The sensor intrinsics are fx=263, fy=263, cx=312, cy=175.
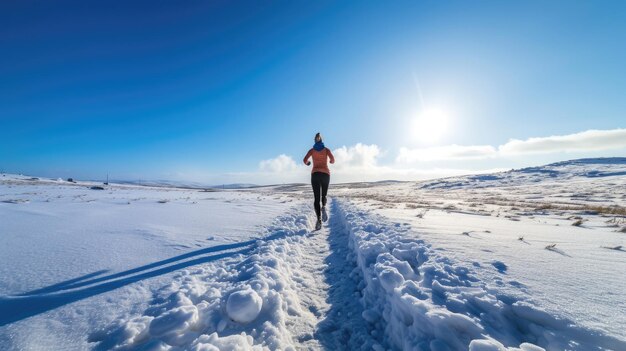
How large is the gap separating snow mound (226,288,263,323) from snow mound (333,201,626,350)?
132cm

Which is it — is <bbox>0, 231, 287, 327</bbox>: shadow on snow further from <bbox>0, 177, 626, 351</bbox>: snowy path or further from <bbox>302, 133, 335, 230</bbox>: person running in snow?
<bbox>302, 133, 335, 230</bbox>: person running in snow

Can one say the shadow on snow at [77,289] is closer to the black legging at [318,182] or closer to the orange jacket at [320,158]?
the black legging at [318,182]

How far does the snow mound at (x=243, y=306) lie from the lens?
2.75m

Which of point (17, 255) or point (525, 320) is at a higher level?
point (17, 255)

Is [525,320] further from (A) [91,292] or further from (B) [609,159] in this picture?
(B) [609,159]

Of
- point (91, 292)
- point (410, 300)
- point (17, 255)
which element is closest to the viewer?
point (410, 300)

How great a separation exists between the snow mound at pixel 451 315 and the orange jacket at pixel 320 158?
4903 mm

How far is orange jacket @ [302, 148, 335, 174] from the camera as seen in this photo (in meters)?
8.56

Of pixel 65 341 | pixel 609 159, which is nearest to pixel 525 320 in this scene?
pixel 65 341

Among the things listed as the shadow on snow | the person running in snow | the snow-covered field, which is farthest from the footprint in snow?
the person running in snow

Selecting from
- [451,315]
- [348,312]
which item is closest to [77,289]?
[348,312]

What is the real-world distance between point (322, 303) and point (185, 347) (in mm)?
1889

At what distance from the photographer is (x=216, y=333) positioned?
7.86 feet

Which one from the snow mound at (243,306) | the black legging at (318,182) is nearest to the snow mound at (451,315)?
the snow mound at (243,306)
